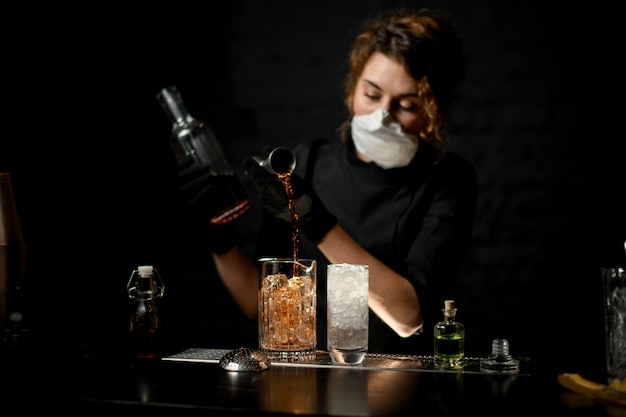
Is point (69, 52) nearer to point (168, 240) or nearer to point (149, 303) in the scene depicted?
point (168, 240)

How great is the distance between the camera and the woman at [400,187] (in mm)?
2559

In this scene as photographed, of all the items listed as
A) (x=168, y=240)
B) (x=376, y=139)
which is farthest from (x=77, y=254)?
(x=376, y=139)

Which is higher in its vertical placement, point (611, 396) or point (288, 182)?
point (288, 182)

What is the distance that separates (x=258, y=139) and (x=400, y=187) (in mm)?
784

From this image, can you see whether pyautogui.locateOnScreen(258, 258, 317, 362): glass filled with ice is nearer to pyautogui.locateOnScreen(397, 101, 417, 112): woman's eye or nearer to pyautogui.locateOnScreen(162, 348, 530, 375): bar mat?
pyautogui.locateOnScreen(162, 348, 530, 375): bar mat

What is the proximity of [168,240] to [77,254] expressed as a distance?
1.35ft

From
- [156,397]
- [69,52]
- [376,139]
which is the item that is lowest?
[156,397]

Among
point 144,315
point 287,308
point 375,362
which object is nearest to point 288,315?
point 287,308

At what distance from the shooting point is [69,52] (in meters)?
3.22

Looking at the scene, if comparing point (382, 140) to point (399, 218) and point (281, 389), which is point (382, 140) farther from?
point (281, 389)

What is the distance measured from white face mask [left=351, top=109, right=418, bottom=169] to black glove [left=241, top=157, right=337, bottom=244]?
1.64 feet

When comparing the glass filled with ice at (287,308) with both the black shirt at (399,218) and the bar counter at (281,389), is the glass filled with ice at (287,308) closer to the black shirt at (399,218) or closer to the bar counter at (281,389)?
the bar counter at (281,389)

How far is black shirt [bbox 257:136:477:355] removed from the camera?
2586 millimetres

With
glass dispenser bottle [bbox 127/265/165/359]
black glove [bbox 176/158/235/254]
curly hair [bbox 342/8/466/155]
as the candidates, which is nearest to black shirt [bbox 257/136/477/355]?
curly hair [bbox 342/8/466/155]
